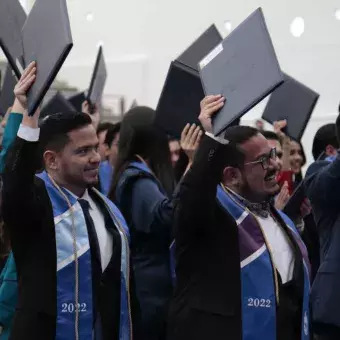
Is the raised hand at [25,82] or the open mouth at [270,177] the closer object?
the raised hand at [25,82]

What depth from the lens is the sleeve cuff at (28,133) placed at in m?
2.49

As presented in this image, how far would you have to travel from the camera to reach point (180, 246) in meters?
2.76

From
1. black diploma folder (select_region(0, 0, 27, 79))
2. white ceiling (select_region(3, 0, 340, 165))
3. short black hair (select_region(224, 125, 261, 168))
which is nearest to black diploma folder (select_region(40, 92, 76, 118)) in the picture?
black diploma folder (select_region(0, 0, 27, 79))

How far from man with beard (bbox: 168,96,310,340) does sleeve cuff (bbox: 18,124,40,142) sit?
0.53 meters

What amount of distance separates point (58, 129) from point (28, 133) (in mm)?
400

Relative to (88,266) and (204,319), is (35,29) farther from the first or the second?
(204,319)

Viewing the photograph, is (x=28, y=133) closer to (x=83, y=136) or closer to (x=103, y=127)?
(x=83, y=136)

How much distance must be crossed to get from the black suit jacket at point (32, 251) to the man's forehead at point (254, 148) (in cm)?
69

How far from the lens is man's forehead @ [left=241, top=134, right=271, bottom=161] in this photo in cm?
292

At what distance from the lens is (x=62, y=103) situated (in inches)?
193

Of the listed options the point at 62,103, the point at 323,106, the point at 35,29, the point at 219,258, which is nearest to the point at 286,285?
the point at 219,258

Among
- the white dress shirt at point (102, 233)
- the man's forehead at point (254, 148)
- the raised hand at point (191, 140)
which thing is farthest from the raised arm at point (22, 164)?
the raised hand at point (191, 140)

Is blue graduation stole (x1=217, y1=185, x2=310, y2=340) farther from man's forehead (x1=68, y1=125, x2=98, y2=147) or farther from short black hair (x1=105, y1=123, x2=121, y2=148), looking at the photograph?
short black hair (x1=105, y1=123, x2=121, y2=148)

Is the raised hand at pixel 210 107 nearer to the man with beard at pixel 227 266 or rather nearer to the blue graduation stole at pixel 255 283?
the man with beard at pixel 227 266
